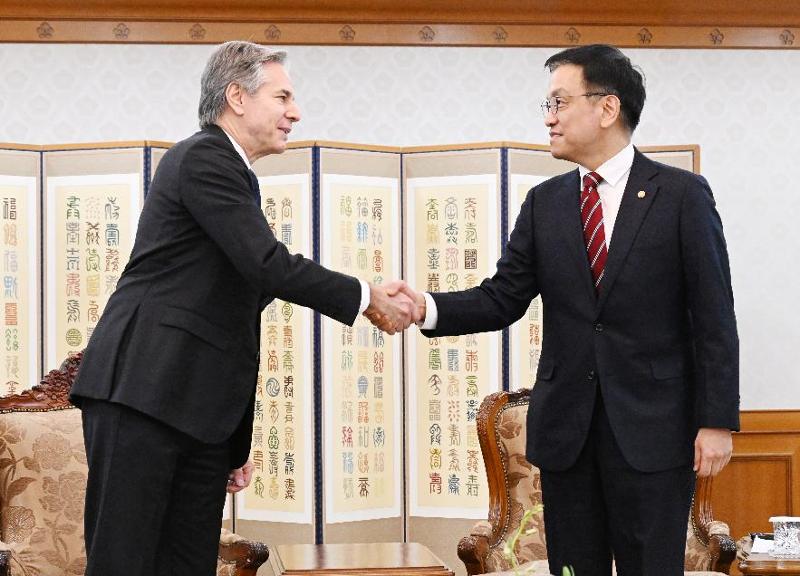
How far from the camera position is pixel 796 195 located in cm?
531

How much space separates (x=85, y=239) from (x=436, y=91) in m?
1.87

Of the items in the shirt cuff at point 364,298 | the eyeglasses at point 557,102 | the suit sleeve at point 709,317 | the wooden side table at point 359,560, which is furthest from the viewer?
the wooden side table at point 359,560

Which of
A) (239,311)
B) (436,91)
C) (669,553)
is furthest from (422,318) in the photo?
(436,91)

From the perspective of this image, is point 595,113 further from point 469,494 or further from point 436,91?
point 436,91

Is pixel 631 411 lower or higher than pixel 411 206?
lower

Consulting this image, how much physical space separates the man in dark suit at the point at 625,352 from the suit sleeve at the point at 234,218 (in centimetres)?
61

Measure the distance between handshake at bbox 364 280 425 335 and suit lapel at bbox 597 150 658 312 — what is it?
577mm

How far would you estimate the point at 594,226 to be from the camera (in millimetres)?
2363

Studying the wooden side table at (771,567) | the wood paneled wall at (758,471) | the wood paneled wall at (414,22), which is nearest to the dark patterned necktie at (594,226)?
the wooden side table at (771,567)

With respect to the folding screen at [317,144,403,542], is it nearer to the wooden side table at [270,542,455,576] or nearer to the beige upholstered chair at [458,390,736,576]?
the wooden side table at [270,542,455,576]

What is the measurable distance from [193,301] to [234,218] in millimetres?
200

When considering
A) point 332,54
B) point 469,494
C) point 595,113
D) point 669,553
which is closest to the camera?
point 669,553

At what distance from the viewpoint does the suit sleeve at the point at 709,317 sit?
2197 millimetres

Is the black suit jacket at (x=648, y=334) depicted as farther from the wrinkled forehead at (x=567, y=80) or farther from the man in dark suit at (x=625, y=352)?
the wrinkled forehead at (x=567, y=80)
